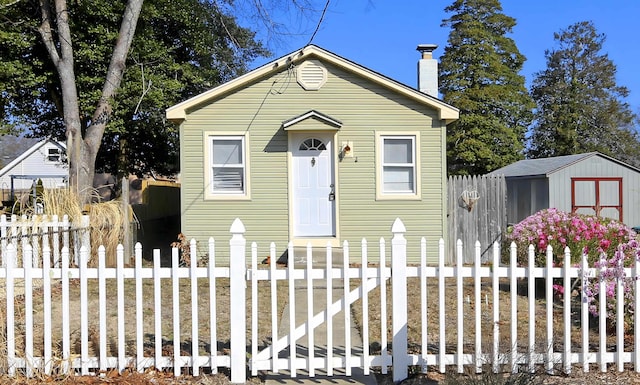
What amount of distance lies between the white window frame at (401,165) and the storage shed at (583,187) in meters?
6.91

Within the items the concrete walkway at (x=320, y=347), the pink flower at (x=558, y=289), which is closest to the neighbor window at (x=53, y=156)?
the concrete walkway at (x=320, y=347)

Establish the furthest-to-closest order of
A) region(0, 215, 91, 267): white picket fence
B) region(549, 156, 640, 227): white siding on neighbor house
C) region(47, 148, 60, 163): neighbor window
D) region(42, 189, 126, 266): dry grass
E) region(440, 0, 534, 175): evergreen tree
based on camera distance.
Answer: region(440, 0, 534, 175): evergreen tree
region(47, 148, 60, 163): neighbor window
region(549, 156, 640, 227): white siding on neighbor house
region(42, 189, 126, 266): dry grass
region(0, 215, 91, 267): white picket fence

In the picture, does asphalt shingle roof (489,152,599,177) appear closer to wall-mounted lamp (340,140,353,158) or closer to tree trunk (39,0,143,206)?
wall-mounted lamp (340,140,353,158)

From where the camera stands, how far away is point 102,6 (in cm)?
1545

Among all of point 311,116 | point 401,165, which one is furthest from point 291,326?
point 401,165

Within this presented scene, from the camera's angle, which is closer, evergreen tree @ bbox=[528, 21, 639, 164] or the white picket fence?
→ the white picket fence

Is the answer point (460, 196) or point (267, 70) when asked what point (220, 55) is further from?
point (460, 196)

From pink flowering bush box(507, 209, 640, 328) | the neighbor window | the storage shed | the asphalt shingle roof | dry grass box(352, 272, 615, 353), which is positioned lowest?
dry grass box(352, 272, 615, 353)

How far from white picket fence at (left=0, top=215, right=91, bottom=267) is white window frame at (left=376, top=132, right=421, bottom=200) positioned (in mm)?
5840

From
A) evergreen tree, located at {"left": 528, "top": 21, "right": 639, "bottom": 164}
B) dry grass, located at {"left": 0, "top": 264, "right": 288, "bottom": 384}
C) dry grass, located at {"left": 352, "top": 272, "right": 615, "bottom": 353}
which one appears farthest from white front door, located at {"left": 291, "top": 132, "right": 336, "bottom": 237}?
evergreen tree, located at {"left": 528, "top": 21, "right": 639, "bottom": 164}

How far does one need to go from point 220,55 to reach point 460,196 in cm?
1143

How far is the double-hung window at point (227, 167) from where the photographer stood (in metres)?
11.5

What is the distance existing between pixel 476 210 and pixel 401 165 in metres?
2.49

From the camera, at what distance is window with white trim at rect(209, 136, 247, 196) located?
11.5 metres
